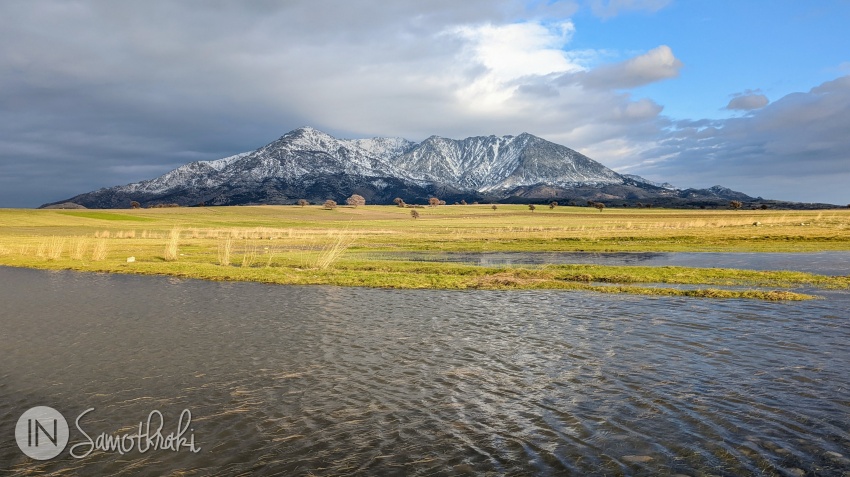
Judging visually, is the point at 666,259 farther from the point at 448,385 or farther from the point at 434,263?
the point at 448,385

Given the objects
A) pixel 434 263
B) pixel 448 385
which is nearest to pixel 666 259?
pixel 434 263

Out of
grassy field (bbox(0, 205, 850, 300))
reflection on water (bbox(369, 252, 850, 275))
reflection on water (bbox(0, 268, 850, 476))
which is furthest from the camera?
reflection on water (bbox(369, 252, 850, 275))

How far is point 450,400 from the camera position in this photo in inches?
472

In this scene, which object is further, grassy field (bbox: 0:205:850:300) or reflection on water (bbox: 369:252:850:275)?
reflection on water (bbox: 369:252:850:275)

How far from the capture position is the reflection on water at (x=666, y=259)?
39.7 metres

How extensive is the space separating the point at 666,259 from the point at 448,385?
4067 cm

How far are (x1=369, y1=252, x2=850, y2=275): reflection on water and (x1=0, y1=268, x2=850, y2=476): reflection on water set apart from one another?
17986 mm

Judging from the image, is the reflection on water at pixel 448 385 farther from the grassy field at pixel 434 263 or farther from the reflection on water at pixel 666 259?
the reflection on water at pixel 666 259

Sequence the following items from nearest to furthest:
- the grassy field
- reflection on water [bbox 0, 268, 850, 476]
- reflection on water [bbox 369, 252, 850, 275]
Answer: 1. reflection on water [bbox 0, 268, 850, 476]
2. the grassy field
3. reflection on water [bbox 369, 252, 850, 275]

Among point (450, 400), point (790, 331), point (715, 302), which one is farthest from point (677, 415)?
point (715, 302)

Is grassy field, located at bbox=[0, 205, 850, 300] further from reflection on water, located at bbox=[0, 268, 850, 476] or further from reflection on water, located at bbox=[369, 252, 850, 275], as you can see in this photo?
reflection on water, located at bbox=[0, 268, 850, 476]

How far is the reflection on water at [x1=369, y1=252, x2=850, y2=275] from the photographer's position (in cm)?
3966

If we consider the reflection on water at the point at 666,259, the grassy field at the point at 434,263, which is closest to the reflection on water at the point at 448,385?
the grassy field at the point at 434,263

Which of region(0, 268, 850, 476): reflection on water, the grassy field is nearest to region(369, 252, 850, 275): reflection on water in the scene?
the grassy field
